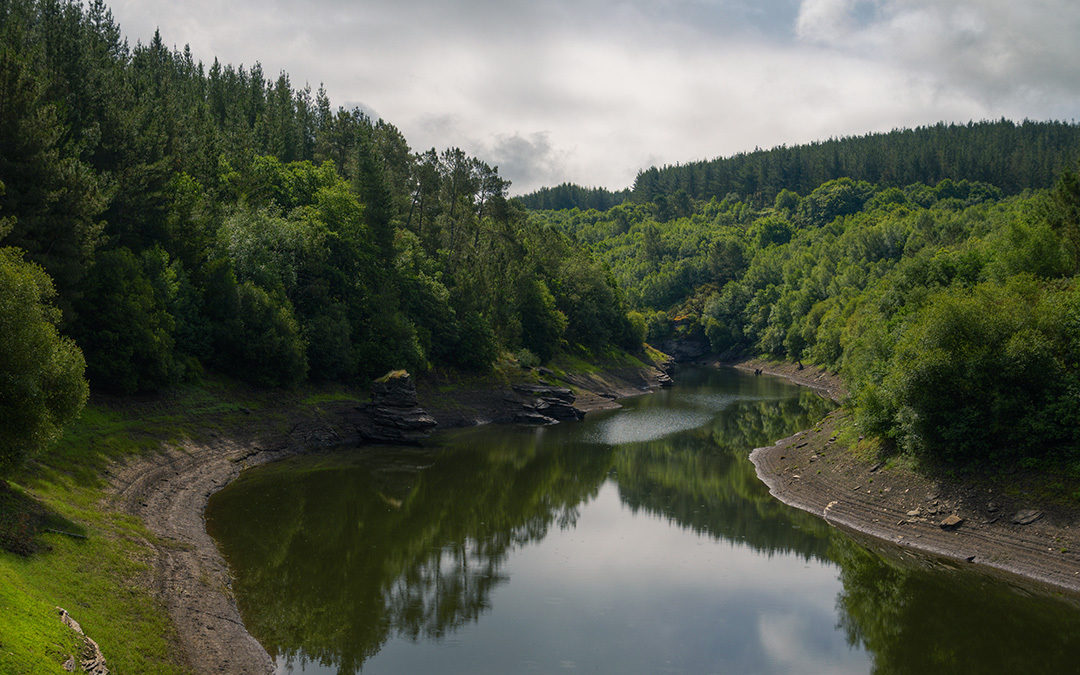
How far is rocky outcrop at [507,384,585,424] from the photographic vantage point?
84.6m

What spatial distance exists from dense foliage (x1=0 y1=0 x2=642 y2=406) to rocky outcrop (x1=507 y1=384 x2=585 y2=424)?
6441 mm

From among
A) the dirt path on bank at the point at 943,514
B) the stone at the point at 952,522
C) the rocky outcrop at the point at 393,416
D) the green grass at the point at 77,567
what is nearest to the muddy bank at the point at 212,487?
the rocky outcrop at the point at 393,416

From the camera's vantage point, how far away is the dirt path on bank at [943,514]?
33156mm

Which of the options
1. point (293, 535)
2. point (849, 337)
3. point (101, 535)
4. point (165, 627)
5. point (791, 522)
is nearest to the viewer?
point (165, 627)

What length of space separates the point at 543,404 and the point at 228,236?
41.3 metres

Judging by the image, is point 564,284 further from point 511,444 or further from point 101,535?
point 101,535

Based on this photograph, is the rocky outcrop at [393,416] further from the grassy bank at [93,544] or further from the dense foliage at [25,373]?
the dense foliage at [25,373]

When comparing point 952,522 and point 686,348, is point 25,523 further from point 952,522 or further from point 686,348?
point 686,348

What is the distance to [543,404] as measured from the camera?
86.7m

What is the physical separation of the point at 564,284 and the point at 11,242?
93342 millimetres

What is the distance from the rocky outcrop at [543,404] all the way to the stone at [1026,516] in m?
54.7

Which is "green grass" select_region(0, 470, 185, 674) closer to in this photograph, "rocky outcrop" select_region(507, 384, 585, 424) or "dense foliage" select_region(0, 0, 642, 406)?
"dense foliage" select_region(0, 0, 642, 406)

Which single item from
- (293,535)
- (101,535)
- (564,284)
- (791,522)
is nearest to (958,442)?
(791,522)

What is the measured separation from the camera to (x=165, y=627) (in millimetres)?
23203
